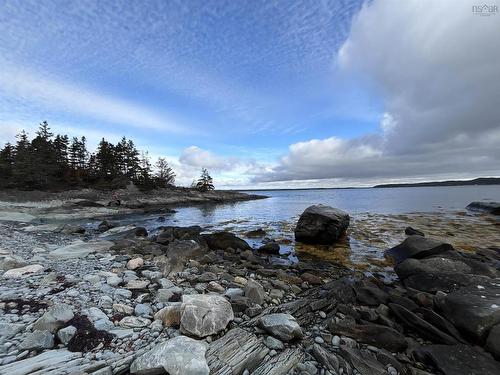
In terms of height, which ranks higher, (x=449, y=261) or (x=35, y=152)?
(x=35, y=152)

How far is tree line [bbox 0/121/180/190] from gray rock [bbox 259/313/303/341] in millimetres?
60876

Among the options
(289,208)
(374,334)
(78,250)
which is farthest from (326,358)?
(289,208)

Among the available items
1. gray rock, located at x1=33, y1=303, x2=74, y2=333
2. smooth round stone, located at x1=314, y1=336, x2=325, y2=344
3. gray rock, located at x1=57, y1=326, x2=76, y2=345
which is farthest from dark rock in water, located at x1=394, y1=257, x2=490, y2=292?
gray rock, located at x1=33, y1=303, x2=74, y2=333

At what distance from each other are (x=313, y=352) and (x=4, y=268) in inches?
336

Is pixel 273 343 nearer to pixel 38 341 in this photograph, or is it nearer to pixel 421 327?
pixel 421 327

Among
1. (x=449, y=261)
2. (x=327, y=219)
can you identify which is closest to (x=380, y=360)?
(x=449, y=261)

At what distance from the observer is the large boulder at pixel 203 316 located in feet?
13.9

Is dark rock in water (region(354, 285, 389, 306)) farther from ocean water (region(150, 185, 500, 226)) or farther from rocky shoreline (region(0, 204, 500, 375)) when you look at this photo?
ocean water (region(150, 185, 500, 226))

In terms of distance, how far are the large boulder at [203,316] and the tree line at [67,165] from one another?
59879 millimetres

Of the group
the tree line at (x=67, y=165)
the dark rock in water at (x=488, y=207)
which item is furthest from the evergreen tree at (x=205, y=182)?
the dark rock in water at (x=488, y=207)

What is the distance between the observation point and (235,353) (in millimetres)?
3875

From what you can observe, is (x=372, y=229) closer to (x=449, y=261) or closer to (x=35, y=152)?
(x=449, y=261)

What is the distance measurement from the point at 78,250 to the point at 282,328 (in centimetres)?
927

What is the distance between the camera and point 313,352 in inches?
160
